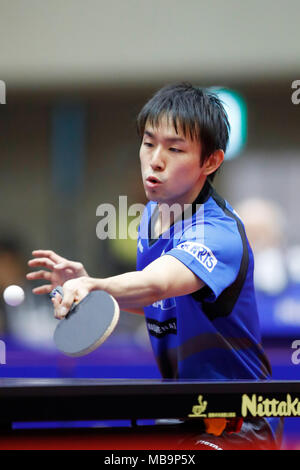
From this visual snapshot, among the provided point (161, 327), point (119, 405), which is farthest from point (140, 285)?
point (161, 327)

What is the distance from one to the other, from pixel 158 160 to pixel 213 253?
25 cm

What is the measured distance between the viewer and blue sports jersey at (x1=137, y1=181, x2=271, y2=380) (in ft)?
4.79

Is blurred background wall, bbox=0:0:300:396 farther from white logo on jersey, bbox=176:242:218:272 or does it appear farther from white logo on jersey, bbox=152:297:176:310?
white logo on jersey, bbox=176:242:218:272

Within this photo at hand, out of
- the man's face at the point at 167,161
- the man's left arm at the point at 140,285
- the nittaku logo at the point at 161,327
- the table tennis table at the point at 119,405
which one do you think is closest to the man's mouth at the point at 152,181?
the man's face at the point at 167,161

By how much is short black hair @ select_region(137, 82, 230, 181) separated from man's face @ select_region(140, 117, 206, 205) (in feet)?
0.05

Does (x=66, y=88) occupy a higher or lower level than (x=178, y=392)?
higher

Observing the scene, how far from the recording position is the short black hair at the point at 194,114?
1492mm

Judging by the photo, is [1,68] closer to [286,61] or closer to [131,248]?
[131,248]

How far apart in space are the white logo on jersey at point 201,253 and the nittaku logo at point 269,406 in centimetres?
28

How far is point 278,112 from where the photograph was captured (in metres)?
4.04

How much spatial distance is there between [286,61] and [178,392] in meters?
1.98

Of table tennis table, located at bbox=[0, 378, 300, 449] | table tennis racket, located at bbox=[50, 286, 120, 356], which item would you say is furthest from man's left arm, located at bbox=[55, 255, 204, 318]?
table tennis table, located at bbox=[0, 378, 300, 449]

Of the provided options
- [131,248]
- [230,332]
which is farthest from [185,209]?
[131,248]

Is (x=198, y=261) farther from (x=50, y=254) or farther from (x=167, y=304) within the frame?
(x=50, y=254)
